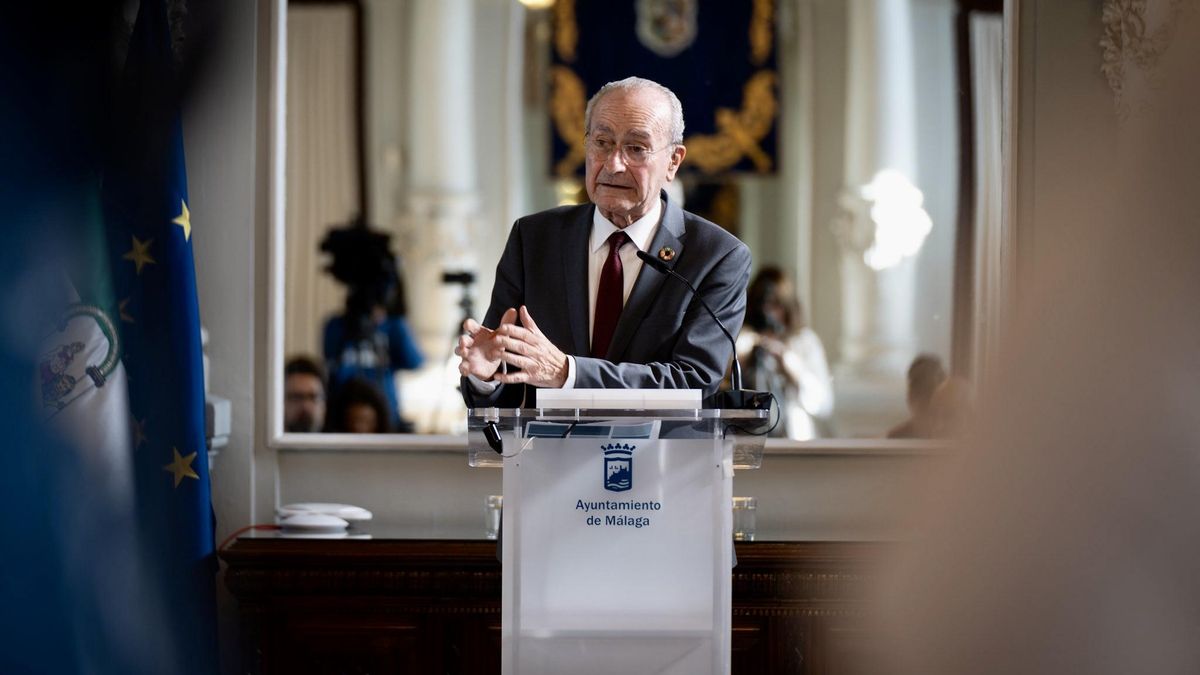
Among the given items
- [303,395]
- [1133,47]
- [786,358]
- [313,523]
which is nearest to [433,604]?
[313,523]

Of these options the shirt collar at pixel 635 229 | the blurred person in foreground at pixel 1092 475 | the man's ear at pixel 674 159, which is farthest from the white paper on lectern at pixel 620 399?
the blurred person in foreground at pixel 1092 475

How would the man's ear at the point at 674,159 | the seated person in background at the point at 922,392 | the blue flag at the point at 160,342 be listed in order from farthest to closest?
the seated person in background at the point at 922,392 → the blue flag at the point at 160,342 → the man's ear at the point at 674,159

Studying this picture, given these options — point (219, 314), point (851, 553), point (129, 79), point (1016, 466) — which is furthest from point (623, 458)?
point (219, 314)

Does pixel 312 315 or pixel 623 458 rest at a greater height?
pixel 312 315

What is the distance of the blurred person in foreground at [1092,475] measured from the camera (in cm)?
78

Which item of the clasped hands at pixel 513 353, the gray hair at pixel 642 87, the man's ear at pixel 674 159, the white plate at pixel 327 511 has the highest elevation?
the gray hair at pixel 642 87

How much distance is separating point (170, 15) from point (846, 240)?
190 cm

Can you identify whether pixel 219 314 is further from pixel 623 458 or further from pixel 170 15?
pixel 623 458

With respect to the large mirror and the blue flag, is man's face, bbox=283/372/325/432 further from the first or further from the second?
the blue flag

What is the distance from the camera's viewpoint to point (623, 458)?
190 centimetres

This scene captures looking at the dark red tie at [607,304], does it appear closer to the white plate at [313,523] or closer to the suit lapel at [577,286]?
the suit lapel at [577,286]

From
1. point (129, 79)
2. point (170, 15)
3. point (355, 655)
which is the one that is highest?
point (170, 15)

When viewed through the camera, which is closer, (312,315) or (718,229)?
(718,229)

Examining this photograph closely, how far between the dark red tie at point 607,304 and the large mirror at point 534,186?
131 cm
